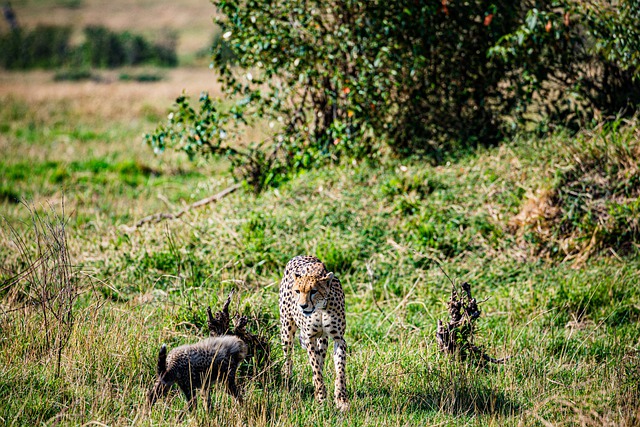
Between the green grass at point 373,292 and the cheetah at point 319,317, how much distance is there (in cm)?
16

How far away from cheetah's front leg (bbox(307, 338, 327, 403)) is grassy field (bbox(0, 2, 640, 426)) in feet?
0.30

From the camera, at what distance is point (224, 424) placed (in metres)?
4.24

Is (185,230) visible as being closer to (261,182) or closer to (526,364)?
(261,182)

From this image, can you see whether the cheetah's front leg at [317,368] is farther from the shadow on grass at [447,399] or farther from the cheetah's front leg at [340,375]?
the shadow on grass at [447,399]

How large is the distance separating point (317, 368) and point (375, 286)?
8.33 ft

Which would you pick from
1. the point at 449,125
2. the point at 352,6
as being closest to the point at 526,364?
the point at 449,125

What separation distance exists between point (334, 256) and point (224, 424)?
338 cm

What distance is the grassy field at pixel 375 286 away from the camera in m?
4.53

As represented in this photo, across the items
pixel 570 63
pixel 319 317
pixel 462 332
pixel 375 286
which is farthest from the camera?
pixel 570 63

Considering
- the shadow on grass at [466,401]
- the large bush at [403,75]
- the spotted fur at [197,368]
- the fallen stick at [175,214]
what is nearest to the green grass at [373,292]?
the shadow on grass at [466,401]

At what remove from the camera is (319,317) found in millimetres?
4582

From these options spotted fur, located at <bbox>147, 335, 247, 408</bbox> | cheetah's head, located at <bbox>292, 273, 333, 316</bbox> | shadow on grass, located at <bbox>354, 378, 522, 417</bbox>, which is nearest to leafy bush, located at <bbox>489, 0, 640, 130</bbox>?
shadow on grass, located at <bbox>354, 378, 522, 417</bbox>

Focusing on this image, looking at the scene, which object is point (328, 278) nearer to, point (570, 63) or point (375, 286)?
point (375, 286)

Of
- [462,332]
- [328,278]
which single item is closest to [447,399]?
[462,332]
